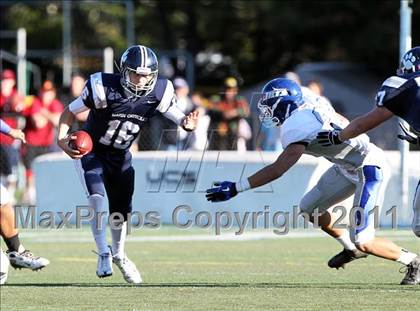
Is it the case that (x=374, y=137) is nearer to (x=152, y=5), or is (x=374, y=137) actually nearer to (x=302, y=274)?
(x=302, y=274)

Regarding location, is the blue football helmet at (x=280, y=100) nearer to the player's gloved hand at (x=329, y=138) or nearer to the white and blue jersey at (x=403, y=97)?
the player's gloved hand at (x=329, y=138)

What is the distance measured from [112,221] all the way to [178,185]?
5.27 m

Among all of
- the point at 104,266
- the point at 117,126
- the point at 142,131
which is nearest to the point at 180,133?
the point at 142,131

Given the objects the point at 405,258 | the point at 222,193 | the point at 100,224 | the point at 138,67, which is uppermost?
the point at 138,67

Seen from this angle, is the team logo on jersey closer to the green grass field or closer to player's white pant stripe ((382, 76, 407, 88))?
player's white pant stripe ((382, 76, 407, 88))

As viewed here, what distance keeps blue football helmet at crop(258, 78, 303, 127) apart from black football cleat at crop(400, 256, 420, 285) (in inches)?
55.1

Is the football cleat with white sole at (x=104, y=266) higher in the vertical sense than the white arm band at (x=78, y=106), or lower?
lower

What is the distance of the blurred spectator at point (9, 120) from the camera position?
1520 centimetres

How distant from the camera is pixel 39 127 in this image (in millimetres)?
15883

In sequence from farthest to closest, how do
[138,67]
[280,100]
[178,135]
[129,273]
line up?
1. [178,135]
2. [129,273]
3. [138,67]
4. [280,100]

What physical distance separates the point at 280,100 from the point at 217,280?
159cm

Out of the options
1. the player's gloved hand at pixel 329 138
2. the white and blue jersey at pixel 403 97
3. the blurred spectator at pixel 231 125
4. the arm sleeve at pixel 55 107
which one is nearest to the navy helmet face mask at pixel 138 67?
the player's gloved hand at pixel 329 138

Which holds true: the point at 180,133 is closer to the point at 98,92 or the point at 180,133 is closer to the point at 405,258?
the point at 98,92

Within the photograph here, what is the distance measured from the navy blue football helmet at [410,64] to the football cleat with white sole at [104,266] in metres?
2.59
